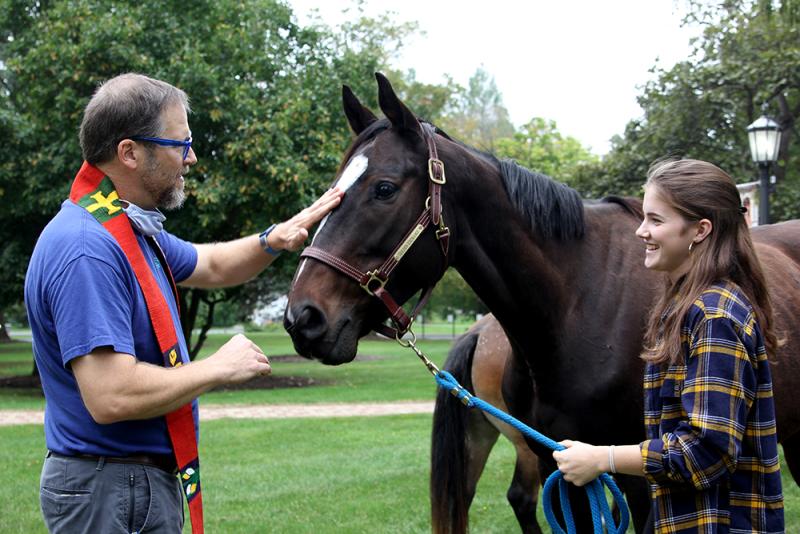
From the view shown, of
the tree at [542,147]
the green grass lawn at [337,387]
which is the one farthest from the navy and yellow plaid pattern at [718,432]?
Result: the tree at [542,147]

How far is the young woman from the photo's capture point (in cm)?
198

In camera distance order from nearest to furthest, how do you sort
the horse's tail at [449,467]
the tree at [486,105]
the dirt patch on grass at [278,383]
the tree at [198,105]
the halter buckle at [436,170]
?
the halter buckle at [436,170] → the horse's tail at [449,467] → the tree at [198,105] → the dirt patch on grass at [278,383] → the tree at [486,105]

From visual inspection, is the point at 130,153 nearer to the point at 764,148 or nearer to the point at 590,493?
the point at 590,493

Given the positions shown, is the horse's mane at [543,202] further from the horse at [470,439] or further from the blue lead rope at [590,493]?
the horse at [470,439]

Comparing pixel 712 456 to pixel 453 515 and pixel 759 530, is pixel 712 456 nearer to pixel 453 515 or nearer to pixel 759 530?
pixel 759 530

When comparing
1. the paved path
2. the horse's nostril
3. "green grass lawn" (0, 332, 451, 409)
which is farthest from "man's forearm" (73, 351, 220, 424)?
"green grass lawn" (0, 332, 451, 409)

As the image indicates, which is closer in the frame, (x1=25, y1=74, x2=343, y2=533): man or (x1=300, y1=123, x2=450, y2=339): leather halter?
(x1=25, y1=74, x2=343, y2=533): man

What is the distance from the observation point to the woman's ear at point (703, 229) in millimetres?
2174

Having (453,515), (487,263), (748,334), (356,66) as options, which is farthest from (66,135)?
(748,334)

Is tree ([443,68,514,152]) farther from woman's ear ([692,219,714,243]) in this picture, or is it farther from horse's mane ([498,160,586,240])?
woman's ear ([692,219,714,243])

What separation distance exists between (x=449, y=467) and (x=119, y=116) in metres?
3.19

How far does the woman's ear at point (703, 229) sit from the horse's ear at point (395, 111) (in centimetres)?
114

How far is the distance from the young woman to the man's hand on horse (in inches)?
42.1

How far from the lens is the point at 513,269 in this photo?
3043mm
